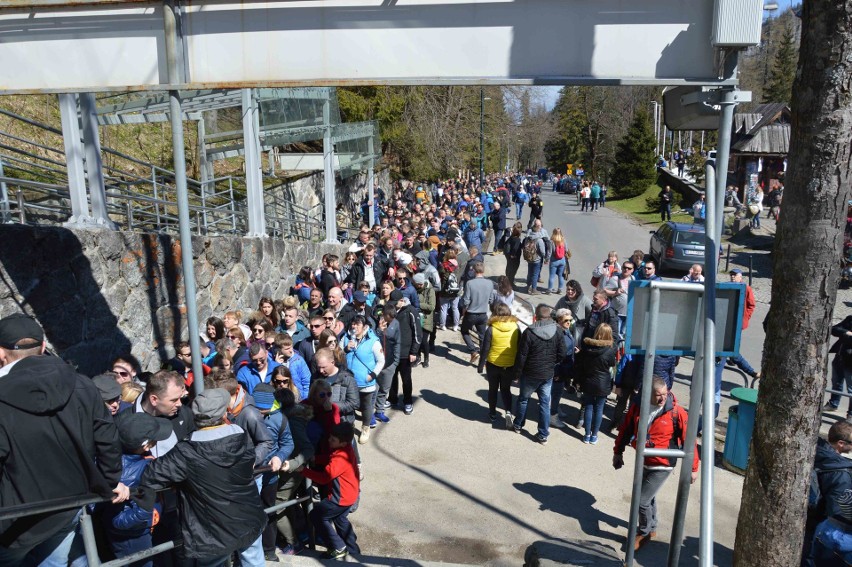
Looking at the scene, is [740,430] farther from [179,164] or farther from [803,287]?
[179,164]

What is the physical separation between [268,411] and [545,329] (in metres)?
3.56

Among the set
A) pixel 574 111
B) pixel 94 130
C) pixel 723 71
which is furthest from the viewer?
pixel 574 111

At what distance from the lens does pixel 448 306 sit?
1258 centimetres

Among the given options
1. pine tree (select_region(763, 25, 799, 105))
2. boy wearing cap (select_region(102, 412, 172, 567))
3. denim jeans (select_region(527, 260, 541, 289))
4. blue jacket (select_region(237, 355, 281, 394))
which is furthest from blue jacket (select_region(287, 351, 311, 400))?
pine tree (select_region(763, 25, 799, 105))

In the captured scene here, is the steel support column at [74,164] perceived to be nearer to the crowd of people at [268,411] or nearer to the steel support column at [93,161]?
the steel support column at [93,161]

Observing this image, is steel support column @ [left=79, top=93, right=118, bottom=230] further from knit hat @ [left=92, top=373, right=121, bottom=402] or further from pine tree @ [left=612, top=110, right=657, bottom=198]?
pine tree @ [left=612, top=110, right=657, bottom=198]

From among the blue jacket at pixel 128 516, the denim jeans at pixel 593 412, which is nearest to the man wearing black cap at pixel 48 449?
the blue jacket at pixel 128 516

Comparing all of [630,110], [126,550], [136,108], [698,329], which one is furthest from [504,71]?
[630,110]

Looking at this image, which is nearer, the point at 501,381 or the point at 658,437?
the point at 658,437

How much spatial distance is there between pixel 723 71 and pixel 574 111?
6946 cm

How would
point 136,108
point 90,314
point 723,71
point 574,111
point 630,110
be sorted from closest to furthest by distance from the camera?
point 723,71
point 90,314
point 136,108
point 630,110
point 574,111

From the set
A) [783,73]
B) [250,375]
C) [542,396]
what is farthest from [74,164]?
[783,73]

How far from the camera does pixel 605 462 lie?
7367mm

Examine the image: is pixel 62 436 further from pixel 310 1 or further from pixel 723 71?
pixel 723 71
